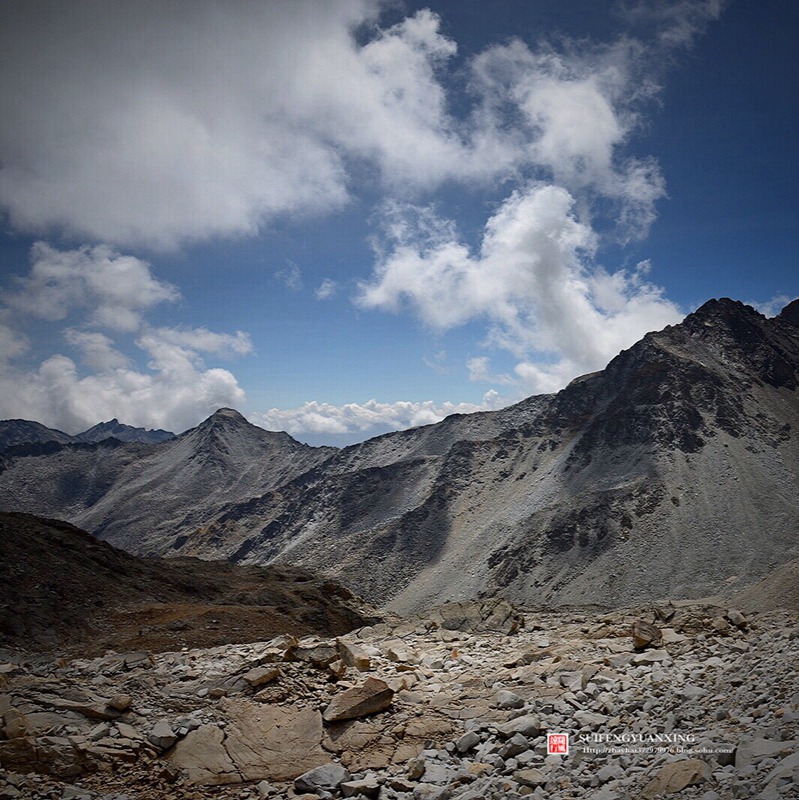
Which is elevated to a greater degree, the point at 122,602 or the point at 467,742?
the point at 122,602

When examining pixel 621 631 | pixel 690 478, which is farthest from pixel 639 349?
pixel 621 631

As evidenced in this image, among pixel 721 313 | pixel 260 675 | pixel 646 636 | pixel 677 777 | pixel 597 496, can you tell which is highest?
pixel 721 313

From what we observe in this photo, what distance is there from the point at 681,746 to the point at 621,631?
8.61m

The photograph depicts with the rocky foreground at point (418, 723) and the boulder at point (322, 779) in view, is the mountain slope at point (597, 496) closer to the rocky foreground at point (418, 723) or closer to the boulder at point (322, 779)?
the rocky foreground at point (418, 723)

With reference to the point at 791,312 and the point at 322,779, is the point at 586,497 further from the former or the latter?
the point at 791,312

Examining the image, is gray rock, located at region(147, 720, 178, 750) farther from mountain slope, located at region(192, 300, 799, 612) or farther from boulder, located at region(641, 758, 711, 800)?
mountain slope, located at region(192, 300, 799, 612)

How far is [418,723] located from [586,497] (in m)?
92.8

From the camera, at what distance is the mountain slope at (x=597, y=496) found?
78.1 m

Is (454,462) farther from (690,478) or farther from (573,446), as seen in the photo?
(690,478)

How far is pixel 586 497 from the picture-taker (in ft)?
315

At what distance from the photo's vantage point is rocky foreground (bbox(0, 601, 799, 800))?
26.5ft

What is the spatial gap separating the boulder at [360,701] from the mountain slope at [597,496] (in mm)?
69917

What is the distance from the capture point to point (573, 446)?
11469 cm

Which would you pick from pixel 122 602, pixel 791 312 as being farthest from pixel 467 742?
pixel 791 312
